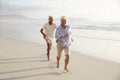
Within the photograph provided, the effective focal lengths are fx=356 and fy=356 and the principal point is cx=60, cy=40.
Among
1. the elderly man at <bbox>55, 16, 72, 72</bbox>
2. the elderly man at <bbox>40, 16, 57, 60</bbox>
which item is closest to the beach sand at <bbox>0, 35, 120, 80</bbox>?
the elderly man at <bbox>55, 16, 72, 72</bbox>

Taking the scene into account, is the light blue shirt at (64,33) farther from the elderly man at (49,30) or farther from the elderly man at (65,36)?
the elderly man at (49,30)

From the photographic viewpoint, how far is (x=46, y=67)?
11031 mm

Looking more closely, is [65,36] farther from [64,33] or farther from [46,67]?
[46,67]

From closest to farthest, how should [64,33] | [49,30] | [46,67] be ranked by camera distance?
[64,33]
[46,67]
[49,30]

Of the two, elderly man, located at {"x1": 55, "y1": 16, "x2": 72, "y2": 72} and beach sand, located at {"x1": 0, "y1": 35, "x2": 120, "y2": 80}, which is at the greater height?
elderly man, located at {"x1": 55, "y1": 16, "x2": 72, "y2": 72}

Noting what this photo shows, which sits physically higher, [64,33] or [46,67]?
[64,33]

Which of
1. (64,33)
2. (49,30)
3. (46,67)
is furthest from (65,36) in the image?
(49,30)

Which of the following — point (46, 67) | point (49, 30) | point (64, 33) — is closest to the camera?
point (64, 33)

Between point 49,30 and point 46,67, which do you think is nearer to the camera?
point 46,67

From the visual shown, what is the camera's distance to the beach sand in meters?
9.92

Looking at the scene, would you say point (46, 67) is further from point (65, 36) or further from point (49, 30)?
point (49, 30)

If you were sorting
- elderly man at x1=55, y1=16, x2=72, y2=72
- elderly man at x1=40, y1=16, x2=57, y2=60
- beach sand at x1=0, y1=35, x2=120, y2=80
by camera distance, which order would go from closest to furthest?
beach sand at x1=0, y1=35, x2=120, y2=80 → elderly man at x1=55, y1=16, x2=72, y2=72 → elderly man at x1=40, y1=16, x2=57, y2=60

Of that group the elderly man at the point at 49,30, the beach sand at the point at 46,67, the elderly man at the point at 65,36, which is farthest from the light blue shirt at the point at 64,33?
the elderly man at the point at 49,30

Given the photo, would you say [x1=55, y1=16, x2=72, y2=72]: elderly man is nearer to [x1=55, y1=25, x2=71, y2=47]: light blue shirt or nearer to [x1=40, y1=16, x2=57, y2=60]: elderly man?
[x1=55, y1=25, x2=71, y2=47]: light blue shirt
